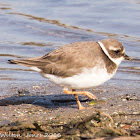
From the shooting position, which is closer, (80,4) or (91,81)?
(91,81)

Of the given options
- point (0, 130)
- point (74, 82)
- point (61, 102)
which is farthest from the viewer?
point (61, 102)

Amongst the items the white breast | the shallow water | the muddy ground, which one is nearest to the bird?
the white breast

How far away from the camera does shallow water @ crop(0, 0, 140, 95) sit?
977 centimetres

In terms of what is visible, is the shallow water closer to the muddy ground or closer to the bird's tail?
the muddy ground

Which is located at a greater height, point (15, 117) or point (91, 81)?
point (91, 81)

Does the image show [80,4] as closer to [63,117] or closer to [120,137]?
[63,117]

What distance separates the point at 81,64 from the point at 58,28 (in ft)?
25.4

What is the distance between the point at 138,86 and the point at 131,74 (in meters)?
1.28

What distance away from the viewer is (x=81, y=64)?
254 inches

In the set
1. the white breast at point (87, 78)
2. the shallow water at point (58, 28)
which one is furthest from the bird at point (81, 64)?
the shallow water at point (58, 28)

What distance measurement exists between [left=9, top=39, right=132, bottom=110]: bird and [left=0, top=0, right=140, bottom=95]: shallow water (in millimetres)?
1938

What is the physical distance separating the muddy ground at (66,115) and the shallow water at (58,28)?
1.08 m

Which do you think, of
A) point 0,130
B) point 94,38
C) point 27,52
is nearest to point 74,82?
point 0,130

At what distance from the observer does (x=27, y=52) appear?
11.5 meters
